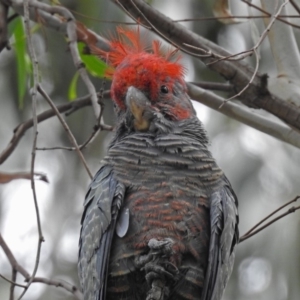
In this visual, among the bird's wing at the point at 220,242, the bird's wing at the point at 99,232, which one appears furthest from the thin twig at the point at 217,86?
the bird's wing at the point at 99,232

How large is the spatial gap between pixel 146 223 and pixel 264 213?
4.52 m

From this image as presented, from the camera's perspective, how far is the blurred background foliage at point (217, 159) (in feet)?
25.3

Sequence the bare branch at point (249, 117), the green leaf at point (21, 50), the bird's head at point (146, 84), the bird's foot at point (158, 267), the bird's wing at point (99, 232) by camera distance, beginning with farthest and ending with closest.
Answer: the green leaf at point (21, 50), the bare branch at point (249, 117), the bird's head at point (146, 84), the bird's wing at point (99, 232), the bird's foot at point (158, 267)

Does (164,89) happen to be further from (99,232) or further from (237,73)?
(99,232)

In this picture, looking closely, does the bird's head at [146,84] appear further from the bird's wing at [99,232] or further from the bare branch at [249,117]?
the bird's wing at [99,232]

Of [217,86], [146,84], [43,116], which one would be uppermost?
[217,86]

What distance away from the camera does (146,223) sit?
3.44 meters

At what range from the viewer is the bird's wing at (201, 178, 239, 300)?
3410 millimetres

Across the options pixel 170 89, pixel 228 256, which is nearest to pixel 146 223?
pixel 228 256

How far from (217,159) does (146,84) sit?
4.24m

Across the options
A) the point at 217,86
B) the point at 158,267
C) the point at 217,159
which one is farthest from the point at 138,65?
the point at 217,159

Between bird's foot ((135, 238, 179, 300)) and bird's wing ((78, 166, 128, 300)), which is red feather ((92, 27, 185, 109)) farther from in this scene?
bird's foot ((135, 238, 179, 300))

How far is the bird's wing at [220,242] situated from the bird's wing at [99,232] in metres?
0.47

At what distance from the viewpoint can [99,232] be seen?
3.48m
